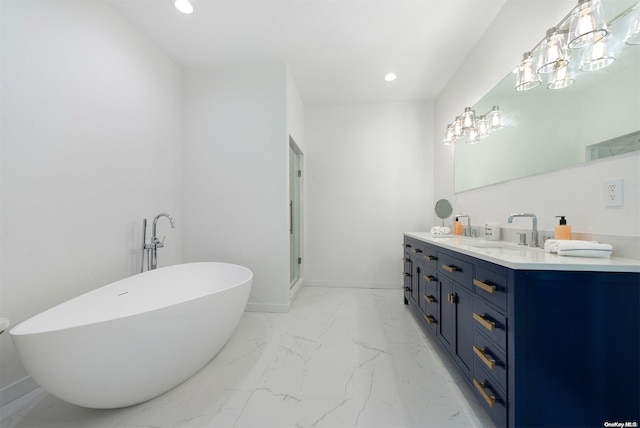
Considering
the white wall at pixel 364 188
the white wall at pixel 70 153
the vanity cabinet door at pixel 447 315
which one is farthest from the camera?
the white wall at pixel 364 188

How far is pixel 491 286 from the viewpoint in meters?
1.05

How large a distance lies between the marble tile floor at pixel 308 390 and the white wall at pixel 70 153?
2.36 feet

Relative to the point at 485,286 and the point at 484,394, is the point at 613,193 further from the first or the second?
the point at 484,394

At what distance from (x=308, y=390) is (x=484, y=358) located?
0.96 meters

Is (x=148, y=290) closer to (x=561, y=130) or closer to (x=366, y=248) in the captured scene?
(x=366, y=248)

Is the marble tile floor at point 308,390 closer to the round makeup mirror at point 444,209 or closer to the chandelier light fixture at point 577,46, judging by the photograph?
the round makeup mirror at point 444,209

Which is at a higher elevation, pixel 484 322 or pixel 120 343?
pixel 484 322

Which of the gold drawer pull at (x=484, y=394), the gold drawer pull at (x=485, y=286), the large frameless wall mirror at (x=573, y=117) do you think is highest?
the large frameless wall mirror at (x=573, y=117)

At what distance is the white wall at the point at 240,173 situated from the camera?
2520 millimetres

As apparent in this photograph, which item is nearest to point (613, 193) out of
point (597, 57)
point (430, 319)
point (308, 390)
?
point (597, 57)

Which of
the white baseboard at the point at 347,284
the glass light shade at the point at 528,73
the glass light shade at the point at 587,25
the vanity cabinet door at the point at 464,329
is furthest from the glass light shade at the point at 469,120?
the white baseboard at the point at 347,284

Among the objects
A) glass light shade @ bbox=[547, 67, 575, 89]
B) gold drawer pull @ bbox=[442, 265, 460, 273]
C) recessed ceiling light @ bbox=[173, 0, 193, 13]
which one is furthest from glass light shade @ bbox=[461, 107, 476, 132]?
recessed ceiling light @ bbox=[173, 0, 193, 13]

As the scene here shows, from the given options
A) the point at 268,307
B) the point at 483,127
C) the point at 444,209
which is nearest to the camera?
the point at 483,127

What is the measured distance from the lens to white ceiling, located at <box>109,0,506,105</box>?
182 centimetres
